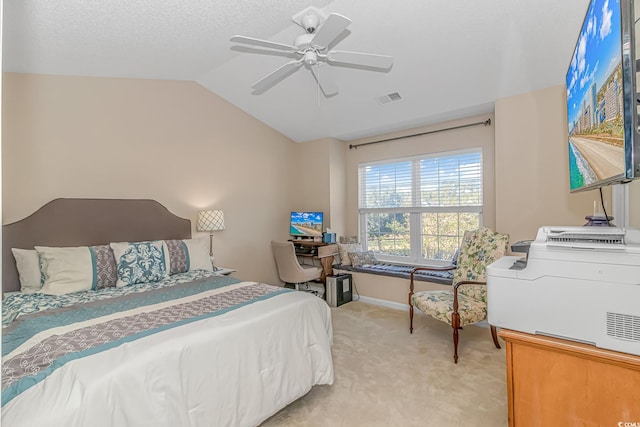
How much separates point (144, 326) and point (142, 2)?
214cm

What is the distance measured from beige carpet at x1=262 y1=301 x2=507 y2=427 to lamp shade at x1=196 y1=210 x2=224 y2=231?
1835mm

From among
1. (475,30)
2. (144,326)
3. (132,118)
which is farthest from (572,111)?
(132,118)

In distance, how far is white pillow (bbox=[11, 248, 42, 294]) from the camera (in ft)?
8.73

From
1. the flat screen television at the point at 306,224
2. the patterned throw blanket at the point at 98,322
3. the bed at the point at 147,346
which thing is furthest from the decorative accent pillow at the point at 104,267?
the flat screen television at the point at 306,224

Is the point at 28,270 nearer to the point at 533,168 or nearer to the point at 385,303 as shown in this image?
the point at 385,303

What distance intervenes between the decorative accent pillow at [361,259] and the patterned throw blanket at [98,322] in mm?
2245

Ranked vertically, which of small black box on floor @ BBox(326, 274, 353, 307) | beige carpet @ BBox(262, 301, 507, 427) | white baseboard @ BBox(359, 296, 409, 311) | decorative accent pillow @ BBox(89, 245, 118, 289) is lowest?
beige carpet @ BBox(262, 301, 507, 427)

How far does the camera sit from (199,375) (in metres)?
1.71

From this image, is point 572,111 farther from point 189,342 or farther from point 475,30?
point 189,342

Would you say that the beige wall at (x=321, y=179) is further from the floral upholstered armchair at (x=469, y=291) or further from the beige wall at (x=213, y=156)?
the floral upholstered armchair at (x=469, y=291)

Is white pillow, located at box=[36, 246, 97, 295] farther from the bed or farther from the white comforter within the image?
the white comforter

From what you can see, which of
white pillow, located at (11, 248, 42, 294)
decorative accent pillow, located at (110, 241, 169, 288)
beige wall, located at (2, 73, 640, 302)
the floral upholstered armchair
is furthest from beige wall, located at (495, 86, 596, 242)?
white pillow, located at (11, 248, 42, 294)

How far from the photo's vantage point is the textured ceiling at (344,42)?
238 centimetres

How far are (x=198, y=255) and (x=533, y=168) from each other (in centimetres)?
345
